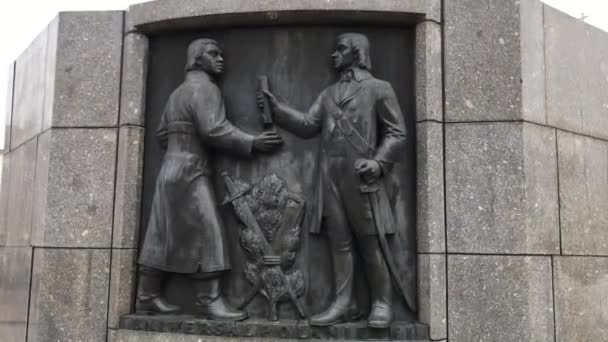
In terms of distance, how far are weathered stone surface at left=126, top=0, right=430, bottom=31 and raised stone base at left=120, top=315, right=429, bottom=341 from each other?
3284mm

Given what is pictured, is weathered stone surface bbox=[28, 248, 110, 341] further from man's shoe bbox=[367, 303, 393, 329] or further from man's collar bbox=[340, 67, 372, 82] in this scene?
man's collar bbox=[340, 67, 372, 82]

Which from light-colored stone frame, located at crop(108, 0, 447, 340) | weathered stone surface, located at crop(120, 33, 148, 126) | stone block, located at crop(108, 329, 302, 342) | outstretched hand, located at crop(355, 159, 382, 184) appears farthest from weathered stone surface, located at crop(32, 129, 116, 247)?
outstretched hand, located at crop(355, 159, 382, 184)

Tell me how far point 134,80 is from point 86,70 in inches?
23.7

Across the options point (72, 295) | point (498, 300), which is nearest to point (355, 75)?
point (498, 300)

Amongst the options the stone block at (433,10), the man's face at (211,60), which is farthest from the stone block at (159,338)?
the stone block at (433,10)

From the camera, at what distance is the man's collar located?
6000mm

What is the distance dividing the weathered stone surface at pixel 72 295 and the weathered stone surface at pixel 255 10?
8.92 ft

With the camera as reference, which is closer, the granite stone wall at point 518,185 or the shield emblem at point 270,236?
the granite stone wall at point 518,185

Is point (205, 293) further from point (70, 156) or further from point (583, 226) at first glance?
point (583, 226)

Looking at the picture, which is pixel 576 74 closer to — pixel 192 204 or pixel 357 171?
pixel 357 171

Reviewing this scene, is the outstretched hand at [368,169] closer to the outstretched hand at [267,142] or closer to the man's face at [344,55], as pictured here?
the outstretched hand at [267,142]

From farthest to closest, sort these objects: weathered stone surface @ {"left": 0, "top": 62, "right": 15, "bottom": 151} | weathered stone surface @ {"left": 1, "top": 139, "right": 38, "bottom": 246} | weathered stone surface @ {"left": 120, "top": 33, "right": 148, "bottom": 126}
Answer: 1. weathered stone surface @ {"left": 0, "top": 62, "right": 15, "bottom": 151}
2. weathered stone surface @ {"left": 1, "top": 139, "right": 38, "bottom": 246}
3. weathered stone surface @ {"left": 120, "top": 33, "right": 148, "bottom": 126}

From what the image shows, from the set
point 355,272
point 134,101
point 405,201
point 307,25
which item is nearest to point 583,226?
point 405,201

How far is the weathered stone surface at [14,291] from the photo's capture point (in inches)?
265
